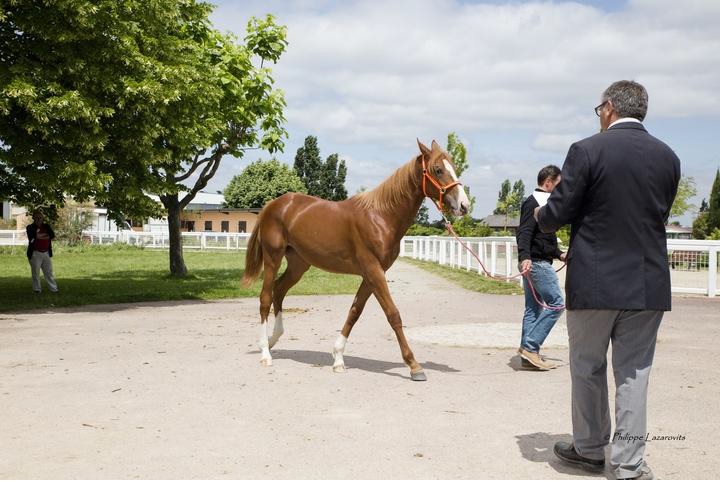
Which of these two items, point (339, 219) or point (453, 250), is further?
point (453, 250)

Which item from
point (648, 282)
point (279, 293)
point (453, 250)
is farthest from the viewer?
point (453, 250)

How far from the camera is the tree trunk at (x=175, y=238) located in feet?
76.7

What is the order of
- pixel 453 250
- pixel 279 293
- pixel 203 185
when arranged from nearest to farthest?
1. pixel 279 293
2. pixel 203 185
3. pixel 453 250

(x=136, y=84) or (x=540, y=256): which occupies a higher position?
(x=136, y=84)

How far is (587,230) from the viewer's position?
426cm

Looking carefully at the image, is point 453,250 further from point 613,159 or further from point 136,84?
point 613,159

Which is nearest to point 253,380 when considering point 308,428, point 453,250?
point 308,428

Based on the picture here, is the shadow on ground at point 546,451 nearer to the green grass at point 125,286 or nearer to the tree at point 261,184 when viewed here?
the green grass at point 125,286

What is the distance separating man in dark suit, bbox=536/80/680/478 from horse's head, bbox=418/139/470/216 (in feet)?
8.98

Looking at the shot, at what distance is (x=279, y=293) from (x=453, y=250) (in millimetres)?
19695

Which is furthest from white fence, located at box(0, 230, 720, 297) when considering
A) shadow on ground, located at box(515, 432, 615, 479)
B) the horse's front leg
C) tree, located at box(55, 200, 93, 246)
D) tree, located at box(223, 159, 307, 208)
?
tree, located at box(223, 159, 307, 208)

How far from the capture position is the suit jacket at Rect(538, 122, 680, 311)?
4.12 metres

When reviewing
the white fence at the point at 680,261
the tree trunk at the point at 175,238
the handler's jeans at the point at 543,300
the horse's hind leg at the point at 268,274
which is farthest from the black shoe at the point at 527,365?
the tree trunk at the point at 175,238

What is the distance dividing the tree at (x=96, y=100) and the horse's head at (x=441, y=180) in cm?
817
